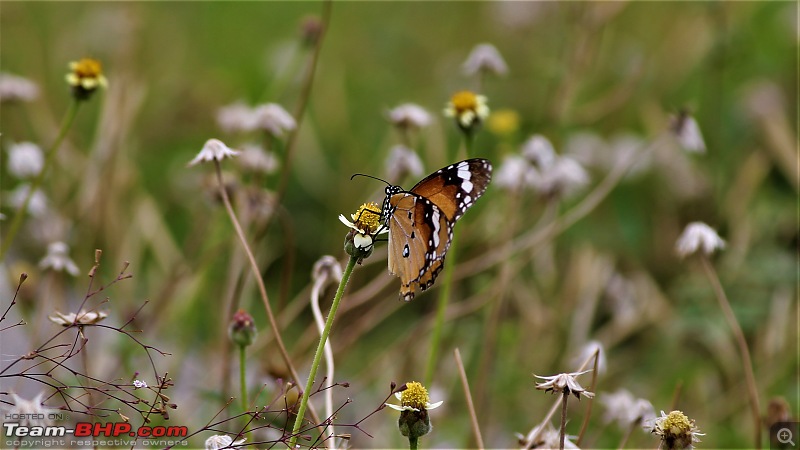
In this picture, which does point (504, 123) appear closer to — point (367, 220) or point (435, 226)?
point (435, 226)

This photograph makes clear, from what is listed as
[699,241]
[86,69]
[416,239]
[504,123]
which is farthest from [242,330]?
A: [504,123]

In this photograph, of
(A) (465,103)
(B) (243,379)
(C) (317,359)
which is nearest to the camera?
(C) (317,359)

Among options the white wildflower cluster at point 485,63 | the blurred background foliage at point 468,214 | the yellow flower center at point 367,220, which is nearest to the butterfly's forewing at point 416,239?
the yellow flower center at point 367,220

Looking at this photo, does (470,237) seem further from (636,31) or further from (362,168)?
(636,31)

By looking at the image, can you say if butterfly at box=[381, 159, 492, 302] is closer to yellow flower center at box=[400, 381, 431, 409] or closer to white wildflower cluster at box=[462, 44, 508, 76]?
yellow flower center at box=[400, 381, 431, 409]

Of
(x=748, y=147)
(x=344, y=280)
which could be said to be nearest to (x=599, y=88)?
(x=748, y=147)

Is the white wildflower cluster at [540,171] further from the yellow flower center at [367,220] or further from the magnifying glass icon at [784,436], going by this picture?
the yellow flower center at [367,220]
